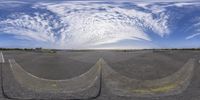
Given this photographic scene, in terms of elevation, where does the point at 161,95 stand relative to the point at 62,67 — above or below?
above

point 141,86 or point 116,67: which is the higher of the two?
point 141,86

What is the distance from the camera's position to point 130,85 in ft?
111

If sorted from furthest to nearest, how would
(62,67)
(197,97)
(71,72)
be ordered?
(62,67), (71,72), (197,97)

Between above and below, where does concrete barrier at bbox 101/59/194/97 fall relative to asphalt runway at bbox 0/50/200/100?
above

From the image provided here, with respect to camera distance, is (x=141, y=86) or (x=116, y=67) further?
(x=116, y=67)

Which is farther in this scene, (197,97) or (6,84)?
(6,84)

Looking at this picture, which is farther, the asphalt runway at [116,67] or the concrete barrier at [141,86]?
the concrete barrier at [141,86]

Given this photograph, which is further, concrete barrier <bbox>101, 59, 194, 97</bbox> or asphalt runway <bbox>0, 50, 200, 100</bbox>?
concrete barrier <bbox>101, 59, 194, 97</bbox>

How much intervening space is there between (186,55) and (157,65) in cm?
829

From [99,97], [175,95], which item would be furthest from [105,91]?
[175,95]

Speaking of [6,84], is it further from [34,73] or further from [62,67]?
[62,67]

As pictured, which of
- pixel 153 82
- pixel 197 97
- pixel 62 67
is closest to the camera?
pixel 197 97

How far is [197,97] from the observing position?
28.4m

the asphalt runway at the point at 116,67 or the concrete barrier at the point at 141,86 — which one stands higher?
the concrete barrier at the point at 141,86
